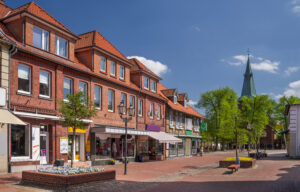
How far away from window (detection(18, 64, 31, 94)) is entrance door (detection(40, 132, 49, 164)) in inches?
110

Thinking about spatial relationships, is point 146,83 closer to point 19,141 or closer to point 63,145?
point 63,145

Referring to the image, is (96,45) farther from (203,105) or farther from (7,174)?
(203,105)

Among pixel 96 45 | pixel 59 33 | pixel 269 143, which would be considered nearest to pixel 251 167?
pixel 96 45

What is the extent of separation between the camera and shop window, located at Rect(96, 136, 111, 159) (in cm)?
2296

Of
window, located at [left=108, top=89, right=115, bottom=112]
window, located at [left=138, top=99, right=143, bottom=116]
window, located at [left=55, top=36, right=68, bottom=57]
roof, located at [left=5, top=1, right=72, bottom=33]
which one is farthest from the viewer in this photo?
window, located at [left=138, top=99, right=143, bottom=116]

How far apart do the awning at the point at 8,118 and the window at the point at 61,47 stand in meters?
5.90

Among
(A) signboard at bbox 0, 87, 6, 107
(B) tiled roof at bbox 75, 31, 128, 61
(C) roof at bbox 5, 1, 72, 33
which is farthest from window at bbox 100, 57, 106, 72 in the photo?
(A) signboard at bbox 0, 87, 6, 107

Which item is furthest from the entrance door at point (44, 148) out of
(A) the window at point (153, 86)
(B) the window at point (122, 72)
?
(A) the window at point (153, 86)

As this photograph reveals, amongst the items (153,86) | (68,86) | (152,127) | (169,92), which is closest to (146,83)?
(153,86)

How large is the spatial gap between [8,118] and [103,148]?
9918mm

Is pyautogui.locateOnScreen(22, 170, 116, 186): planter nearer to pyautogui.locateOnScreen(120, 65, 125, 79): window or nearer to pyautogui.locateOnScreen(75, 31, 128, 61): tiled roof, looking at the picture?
pyautogui.locateOnScreen(75, 31, 128, 61): tiled roof

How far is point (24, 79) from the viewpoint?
17.1 metres

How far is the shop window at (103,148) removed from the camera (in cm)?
2296

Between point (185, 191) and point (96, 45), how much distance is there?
14.5 m
